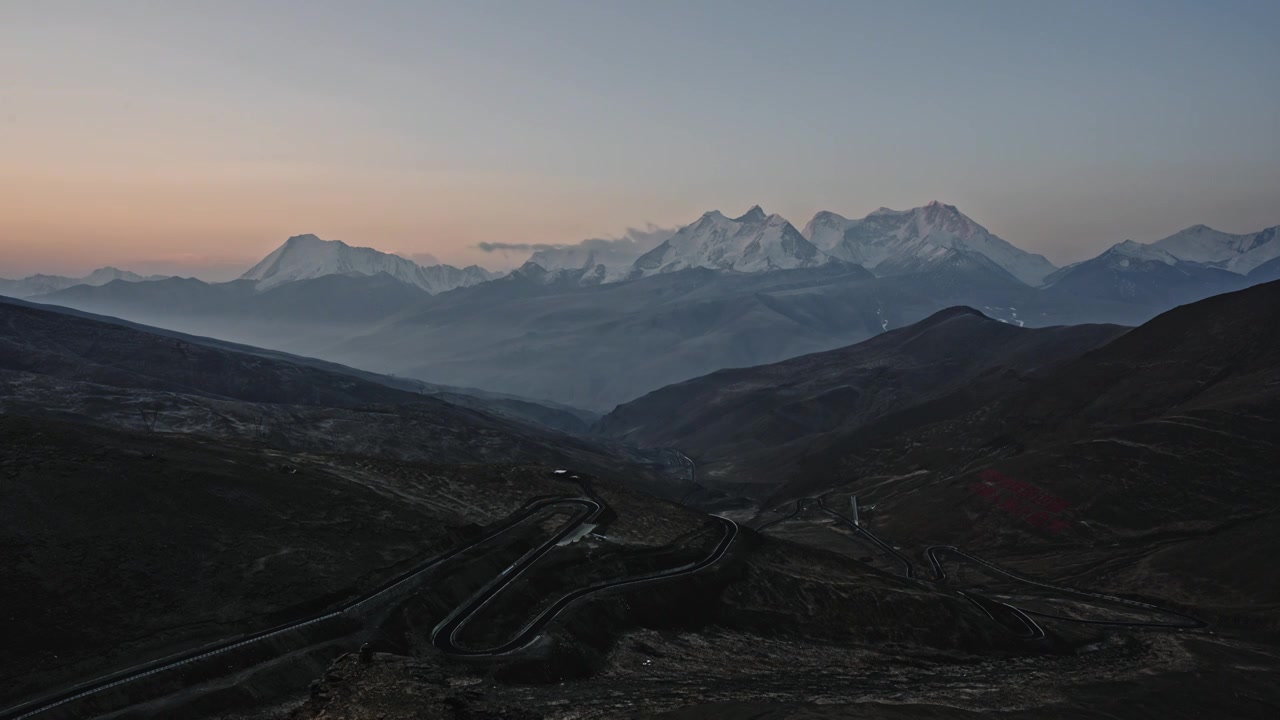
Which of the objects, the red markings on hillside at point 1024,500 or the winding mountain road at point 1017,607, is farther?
the red markings on hillside at point 1024,500

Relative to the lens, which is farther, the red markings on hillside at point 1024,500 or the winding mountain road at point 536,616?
the red markings on hillside at point 1024,500

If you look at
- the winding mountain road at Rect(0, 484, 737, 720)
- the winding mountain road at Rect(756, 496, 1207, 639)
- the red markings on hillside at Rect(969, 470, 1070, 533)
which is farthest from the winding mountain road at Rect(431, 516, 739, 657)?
the red markings on hillside at Rect(969, 470, 1070, 533)

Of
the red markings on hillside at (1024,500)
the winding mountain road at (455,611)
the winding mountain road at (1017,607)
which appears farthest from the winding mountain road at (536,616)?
the red markings on hillside at (1024,500)

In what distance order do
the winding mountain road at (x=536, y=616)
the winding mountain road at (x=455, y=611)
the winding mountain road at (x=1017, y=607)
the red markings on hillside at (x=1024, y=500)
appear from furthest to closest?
the red markings on hillside at (x=1024, y=500) → the winding mountain road at (x=1017, y=607) → the winding mountain road at (x=536, y=616) → the winding mountain road at (x=455, y=611)

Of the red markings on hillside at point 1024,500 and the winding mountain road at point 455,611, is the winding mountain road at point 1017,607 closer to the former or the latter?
the red markings on hillside at point 1024,500

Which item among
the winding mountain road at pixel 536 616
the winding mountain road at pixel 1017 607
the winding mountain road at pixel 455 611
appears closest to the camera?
the winding mountain road at pixel 455 611

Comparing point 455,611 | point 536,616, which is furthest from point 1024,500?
point 455,611

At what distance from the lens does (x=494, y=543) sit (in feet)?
287

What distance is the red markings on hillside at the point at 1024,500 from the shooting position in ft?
498

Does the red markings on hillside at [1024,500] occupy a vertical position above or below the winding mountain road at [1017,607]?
above

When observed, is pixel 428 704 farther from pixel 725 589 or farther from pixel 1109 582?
pixel 1109 582

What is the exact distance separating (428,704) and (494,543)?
37920mm

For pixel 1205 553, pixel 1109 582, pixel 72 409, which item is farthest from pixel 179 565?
pixel 72 409

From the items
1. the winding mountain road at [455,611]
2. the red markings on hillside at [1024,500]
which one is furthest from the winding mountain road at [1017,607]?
the winding mountain road at [455,611]
